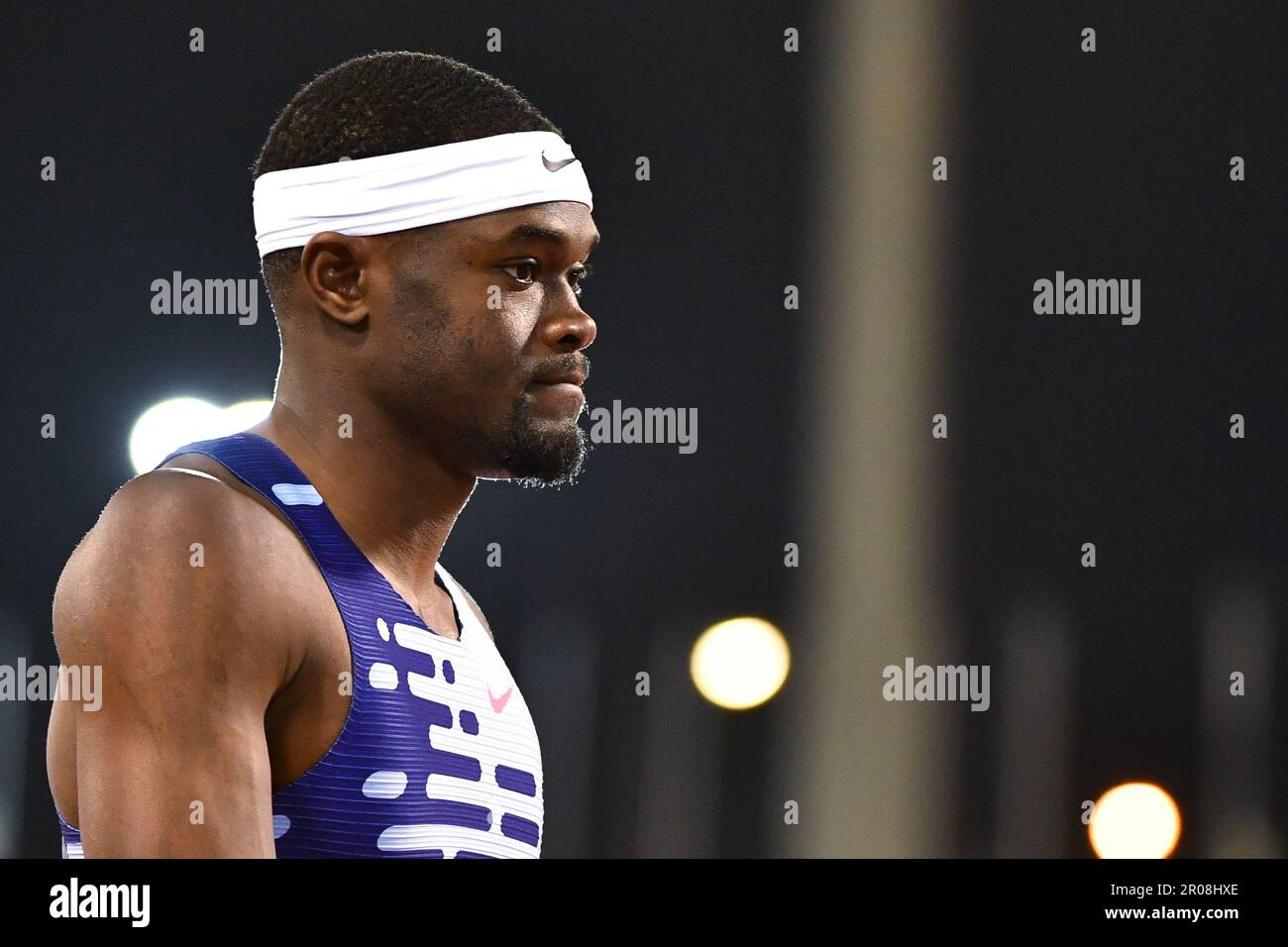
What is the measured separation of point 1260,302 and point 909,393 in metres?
3.24

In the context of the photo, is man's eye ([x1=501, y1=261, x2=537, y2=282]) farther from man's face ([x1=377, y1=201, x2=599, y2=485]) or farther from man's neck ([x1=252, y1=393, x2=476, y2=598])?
Answer: man's neck ([x1=252, y1=393, x2=476, y2=598])

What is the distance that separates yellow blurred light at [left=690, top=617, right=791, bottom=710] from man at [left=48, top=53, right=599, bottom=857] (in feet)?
26.3

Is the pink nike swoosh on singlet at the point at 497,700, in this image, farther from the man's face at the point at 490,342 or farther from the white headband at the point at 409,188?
the white headband at the point at 409,188

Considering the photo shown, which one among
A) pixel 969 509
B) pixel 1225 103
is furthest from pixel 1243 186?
pixel 969 509

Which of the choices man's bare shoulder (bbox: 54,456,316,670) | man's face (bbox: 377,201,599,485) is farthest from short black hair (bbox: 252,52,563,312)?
man's bare shoulder (bbox: 54,456,316,670)

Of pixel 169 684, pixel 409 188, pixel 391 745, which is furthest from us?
pixel 409 188

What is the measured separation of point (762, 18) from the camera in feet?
33.2

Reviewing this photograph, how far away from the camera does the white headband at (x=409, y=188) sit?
277 centimetres

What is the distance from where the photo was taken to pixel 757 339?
34.9 ft

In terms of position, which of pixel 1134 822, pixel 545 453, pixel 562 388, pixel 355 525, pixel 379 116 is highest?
pixel 379 116

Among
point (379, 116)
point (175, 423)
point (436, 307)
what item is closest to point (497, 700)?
point (436, 307)

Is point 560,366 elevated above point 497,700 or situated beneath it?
elevated above

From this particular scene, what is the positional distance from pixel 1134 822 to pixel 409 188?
10.4m

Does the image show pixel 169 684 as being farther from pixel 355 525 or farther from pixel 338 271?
pixel 338 271
